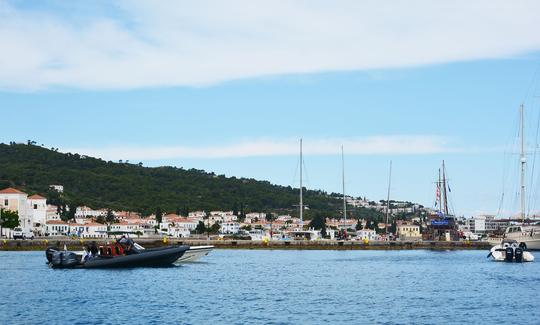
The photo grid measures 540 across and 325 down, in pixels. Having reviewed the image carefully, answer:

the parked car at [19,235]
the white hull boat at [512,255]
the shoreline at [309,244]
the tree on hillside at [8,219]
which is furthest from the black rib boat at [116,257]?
the tree on hillside at [8,219]

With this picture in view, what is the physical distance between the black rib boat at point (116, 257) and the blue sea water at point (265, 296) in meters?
1.55

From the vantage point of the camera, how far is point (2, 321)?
1586 inches

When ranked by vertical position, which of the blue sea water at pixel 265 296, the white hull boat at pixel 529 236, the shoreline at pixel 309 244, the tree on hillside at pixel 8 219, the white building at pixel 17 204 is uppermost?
the white building at pixel 17 204

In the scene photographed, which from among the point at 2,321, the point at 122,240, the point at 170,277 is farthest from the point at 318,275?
the point at 2,321

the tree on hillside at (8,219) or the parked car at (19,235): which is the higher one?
the tree on hillside at (8,219)

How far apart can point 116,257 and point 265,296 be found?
81.3 ft

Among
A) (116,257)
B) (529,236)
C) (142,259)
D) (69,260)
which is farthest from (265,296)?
(529,236)

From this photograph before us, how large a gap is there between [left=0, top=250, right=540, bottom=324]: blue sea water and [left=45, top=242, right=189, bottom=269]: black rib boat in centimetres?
155

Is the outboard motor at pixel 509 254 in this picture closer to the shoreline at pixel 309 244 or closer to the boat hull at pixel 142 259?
the boat hull at pixel 142 259

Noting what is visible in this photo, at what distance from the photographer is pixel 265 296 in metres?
53.0

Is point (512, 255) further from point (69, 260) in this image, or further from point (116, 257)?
point (69, 260)

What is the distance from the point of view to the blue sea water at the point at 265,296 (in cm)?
4250

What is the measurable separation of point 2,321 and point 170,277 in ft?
88.8

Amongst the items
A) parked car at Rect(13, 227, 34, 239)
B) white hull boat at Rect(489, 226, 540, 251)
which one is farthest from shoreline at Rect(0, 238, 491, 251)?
white hull boat at Rect(489, 226, 540, 251)
